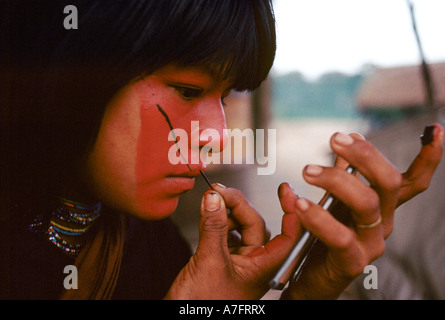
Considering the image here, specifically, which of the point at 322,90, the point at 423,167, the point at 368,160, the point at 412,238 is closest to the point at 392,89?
the point at 322,90

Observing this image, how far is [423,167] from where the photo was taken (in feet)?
1.77

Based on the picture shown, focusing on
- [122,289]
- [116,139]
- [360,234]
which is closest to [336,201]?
[360,234]

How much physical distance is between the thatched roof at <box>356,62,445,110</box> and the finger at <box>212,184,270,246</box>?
14.1 feet

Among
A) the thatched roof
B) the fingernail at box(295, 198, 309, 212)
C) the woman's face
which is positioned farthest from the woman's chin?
the thatched roof

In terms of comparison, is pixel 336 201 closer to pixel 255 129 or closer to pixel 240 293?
pixel 240 293

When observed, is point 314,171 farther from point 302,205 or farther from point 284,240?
point 284,240

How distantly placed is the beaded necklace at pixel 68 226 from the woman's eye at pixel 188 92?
1.18 feet

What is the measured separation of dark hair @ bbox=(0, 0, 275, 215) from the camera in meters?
0.55

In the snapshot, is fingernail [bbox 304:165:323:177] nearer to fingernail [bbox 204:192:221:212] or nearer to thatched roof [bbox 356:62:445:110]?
fingernail [bbox 204:192:221:212]

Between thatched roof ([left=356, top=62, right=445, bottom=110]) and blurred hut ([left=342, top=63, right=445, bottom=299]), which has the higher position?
thatched roof ([left=356, top=62, right=445, bottom=110])

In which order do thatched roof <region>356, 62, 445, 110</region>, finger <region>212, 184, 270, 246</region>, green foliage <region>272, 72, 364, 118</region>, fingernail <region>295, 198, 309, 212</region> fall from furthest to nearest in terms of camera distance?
green foliage <region>272, 72, 364, 118</region>, thatched roof <region>356, 62, 445, 110</region>, finger <region>212, 184, 270, 246</region>, fingernail <region>295, 198, 309, 212</region>

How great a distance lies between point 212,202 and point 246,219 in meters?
0.15

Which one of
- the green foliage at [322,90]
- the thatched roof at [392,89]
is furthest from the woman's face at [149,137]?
the green foliage at [322,90]
